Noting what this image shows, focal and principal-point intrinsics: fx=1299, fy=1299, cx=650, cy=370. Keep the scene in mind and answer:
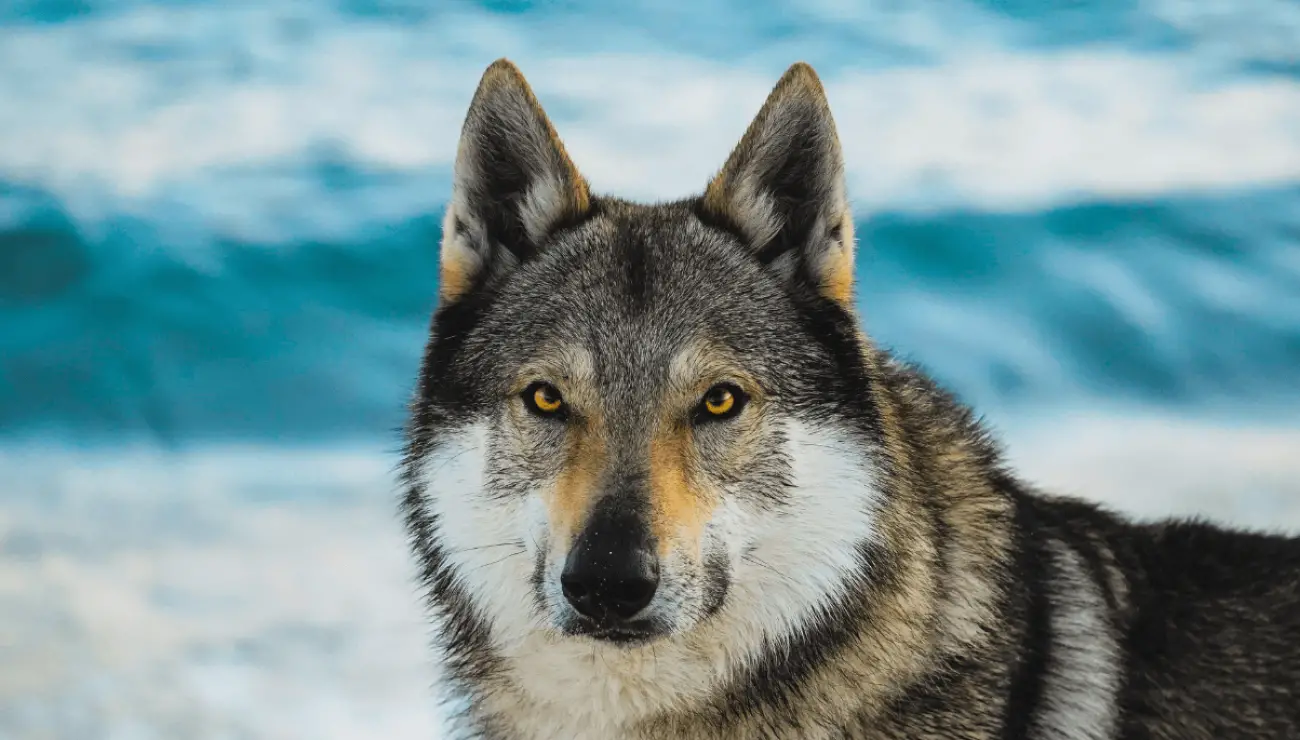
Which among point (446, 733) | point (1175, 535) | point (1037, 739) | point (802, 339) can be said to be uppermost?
point (802, 339)

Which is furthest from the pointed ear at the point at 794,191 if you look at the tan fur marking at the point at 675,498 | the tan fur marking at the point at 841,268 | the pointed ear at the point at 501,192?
the tan fur marking at the point at 675,498

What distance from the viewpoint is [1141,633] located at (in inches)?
156

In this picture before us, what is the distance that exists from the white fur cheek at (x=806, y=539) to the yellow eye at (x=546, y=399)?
25.1 inches

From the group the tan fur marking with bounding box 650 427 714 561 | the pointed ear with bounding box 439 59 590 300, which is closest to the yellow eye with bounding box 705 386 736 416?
the tan fur marking with bounding box 650 427 714 561

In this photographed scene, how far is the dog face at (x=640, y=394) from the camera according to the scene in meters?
3.51

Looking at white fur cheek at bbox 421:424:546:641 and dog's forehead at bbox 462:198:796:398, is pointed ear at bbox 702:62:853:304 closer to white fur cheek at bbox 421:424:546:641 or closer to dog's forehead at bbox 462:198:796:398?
dog's forehead at bbox 462:198:796:398

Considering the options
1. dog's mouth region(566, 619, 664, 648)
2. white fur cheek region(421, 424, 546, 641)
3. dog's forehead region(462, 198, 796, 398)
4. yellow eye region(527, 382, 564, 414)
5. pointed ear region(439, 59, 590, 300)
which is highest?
pointed ear region(439, 59, 590, 300)

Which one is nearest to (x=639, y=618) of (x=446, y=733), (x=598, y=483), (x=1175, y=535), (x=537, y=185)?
(x=598, y=483)

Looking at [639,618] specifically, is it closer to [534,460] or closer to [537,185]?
[534,460]

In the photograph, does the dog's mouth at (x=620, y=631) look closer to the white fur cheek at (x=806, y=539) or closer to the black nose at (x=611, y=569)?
the black nose at (x=611, y=569)

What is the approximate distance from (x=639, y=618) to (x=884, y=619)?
84 cm

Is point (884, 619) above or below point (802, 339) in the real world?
below

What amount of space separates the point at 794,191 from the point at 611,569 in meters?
1.45

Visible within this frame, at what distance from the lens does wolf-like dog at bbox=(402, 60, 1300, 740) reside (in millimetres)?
3676
